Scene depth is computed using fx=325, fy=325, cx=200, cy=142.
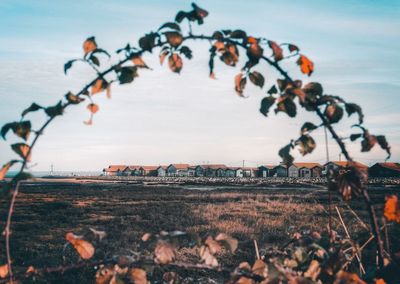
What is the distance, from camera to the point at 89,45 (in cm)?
120

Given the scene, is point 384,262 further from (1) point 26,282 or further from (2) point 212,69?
(1) point 26,282

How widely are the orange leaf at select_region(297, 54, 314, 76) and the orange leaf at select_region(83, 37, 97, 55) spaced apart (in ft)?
2.62

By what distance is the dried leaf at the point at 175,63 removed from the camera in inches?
54.4

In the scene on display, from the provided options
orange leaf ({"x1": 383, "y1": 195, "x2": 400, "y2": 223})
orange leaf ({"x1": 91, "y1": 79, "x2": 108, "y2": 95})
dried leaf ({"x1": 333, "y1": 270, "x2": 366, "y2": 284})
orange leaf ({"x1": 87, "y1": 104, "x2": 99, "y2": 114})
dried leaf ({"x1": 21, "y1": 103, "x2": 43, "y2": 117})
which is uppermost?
orange leaf ({"x1": 91, "y1": 79, "x2": 108, "y2": 95})

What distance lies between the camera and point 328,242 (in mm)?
1695

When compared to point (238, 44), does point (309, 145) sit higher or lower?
lower

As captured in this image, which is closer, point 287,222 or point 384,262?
point 384,262

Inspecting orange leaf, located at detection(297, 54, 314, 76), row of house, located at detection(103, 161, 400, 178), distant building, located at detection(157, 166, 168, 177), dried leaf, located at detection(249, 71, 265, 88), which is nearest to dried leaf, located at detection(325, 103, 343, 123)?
orange leaf, located at detection(297, 54, 314, 76)

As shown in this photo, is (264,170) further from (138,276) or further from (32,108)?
(32,108)

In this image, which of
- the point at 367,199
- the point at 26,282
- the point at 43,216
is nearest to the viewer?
the point at 367,199

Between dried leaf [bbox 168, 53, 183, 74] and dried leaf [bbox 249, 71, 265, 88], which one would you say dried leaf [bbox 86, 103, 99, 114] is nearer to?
dried leaf [bbox 168, 53, 183, 74]

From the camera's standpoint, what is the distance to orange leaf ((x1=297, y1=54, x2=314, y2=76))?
51.2 inches

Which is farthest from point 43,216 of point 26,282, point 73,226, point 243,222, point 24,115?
point 24,115

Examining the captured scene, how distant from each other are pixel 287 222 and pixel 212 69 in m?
14.6
